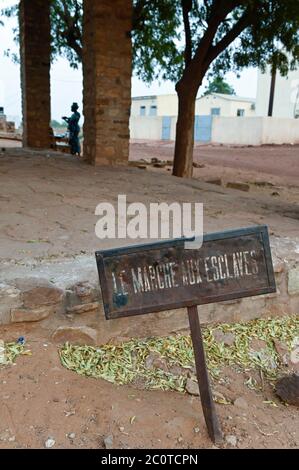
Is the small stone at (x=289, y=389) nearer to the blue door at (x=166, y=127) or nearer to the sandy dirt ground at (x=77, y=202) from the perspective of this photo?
the sandy dirt ground at (x=77, y=202)

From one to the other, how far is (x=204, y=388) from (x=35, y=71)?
8593 mm

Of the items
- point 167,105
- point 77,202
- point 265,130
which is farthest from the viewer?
point 167,105

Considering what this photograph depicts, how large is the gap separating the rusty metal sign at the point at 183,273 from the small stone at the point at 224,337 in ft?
2.21

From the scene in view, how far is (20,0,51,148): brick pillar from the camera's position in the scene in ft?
28.2

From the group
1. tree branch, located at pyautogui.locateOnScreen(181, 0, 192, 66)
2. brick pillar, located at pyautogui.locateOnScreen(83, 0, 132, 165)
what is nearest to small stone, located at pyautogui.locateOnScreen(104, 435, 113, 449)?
brick pillar, located at pyautogui.locateOnScreen(83, 0, 132, 165)

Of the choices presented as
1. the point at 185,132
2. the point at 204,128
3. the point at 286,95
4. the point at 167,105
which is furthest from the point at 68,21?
the point at 167,105

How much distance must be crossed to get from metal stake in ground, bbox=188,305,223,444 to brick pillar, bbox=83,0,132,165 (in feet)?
16.4

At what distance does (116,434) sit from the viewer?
1.67 meters

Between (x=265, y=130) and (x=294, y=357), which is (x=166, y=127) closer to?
(x=265, y=130)

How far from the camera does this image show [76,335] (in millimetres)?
2074

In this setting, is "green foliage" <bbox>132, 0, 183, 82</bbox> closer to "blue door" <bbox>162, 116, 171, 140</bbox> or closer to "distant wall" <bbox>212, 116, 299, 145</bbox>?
"distant wall" <bbox>212, 116, 299, 145</bbox>

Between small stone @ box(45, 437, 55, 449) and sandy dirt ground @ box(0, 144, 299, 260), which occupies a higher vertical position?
sandy dirt ground @ box(0, 144, 299, 260)
